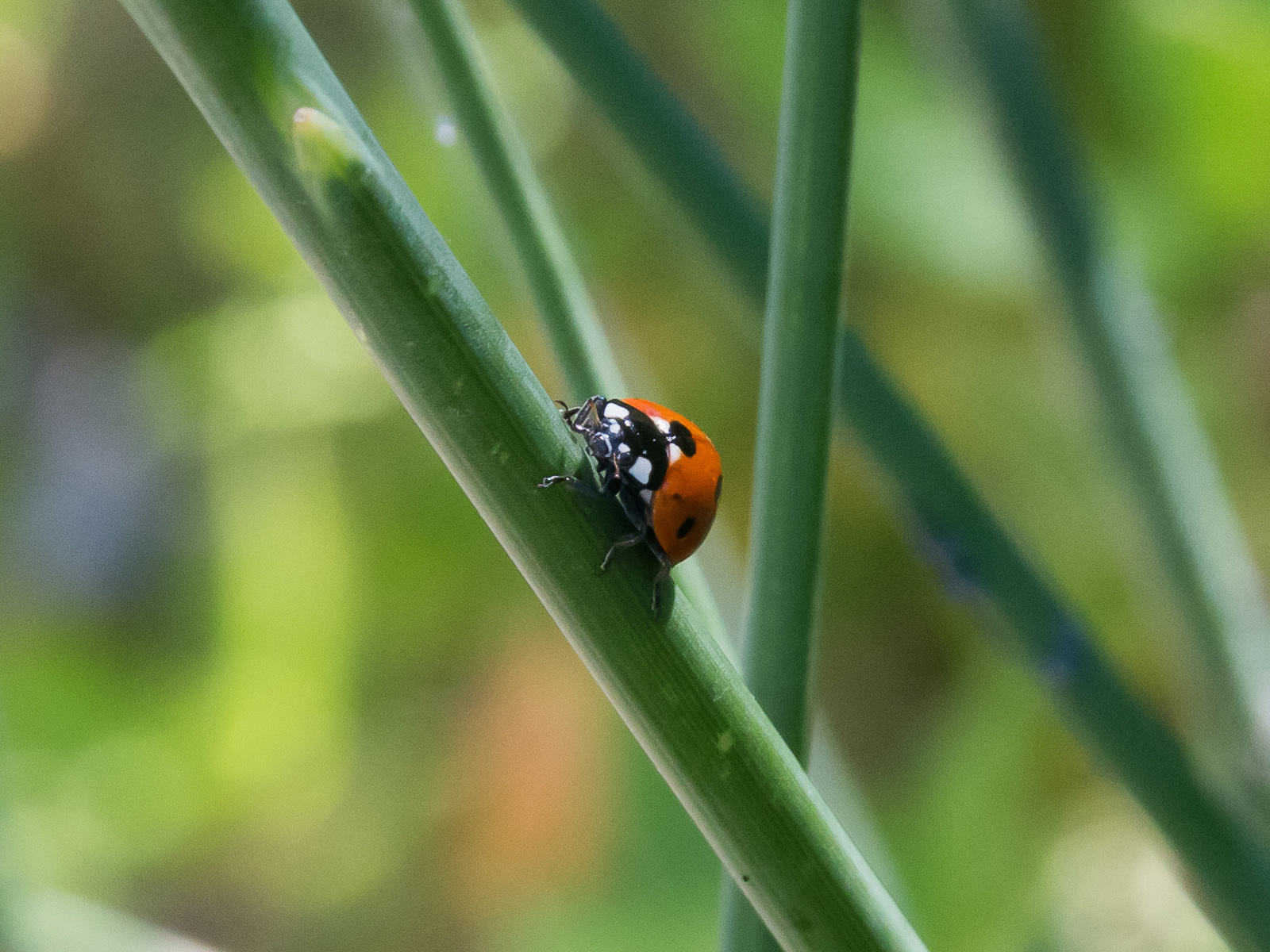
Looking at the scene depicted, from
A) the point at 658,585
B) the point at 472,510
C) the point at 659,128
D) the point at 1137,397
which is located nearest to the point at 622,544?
the point at 658,585

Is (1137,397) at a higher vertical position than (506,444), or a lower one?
higher

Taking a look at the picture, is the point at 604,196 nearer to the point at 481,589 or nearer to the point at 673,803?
the point at 481,589

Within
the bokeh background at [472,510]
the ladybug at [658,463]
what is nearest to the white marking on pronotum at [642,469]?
the ladybug at [658,463]

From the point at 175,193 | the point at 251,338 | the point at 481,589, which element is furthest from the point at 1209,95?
the point at 175,193

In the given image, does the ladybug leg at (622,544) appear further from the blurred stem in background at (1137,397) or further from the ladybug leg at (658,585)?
the blurred stem in background at (1137,397)

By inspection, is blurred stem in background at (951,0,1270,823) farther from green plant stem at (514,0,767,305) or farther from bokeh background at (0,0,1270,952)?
bokeh background at (0,0,1270,952)

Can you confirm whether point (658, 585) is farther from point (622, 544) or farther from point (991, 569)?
point (991, 569)
